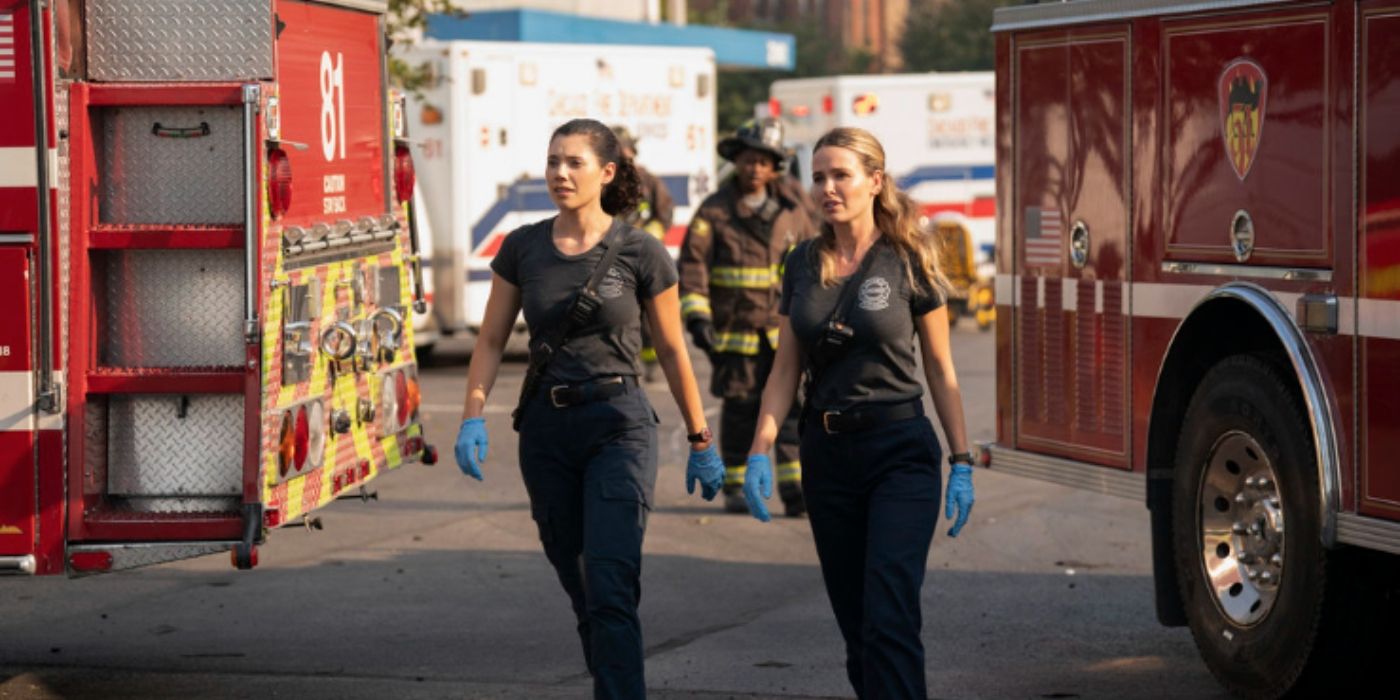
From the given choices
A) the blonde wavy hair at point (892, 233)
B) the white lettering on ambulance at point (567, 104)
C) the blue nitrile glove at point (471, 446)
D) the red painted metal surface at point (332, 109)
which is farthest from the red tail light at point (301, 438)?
the white lettering on ambulance at point (567, 104)

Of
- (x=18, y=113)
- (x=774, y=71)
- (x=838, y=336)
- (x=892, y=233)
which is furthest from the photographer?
(x=774, y=71)

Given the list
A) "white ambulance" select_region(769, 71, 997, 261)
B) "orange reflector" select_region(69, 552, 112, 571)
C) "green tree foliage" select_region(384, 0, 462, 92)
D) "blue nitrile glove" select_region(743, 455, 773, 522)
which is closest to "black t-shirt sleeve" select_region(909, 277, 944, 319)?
"blue nitrile glove" select_region(743, 455, 773, 522)

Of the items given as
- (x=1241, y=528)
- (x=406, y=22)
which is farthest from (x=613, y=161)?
(x=406, y=22)

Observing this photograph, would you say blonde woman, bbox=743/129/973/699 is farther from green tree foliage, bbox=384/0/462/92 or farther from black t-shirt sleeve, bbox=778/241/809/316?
green tree foliage, bbox=384/0/462/92

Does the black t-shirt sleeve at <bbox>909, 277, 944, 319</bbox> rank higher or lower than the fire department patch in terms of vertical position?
lower

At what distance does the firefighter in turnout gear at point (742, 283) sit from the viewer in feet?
37.9

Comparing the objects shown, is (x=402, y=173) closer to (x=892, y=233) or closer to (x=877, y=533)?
(x=892, y=233)

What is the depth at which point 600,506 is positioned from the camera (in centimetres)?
657

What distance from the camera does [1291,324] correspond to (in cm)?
695

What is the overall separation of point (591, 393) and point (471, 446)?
0.41m

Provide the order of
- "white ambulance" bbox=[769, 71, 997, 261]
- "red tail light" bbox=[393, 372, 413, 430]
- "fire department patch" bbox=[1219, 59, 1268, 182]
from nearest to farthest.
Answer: "fire department patch" bbox=[1219, 59, 1268, 182]
"red tail light" bbox=[393, 372, 413, 430]
"white ambulance" bbox=[769, 71, 997, 261]

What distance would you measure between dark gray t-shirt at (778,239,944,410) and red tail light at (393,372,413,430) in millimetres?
2763

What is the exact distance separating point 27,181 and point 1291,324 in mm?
3694

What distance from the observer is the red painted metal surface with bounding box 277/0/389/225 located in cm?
787
